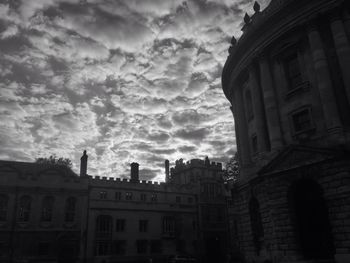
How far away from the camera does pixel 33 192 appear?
4541 cm

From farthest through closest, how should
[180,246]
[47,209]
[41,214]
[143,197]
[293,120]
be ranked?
[180,246] < [143,197] < [47,209] < [41,214] < [293,120]

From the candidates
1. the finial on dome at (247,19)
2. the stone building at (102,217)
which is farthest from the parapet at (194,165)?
the finial on dome at (247,19)

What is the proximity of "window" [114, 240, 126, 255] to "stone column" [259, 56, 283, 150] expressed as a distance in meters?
31.4

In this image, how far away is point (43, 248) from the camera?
43469 mm

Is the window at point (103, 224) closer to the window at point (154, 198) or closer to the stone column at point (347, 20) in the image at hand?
the window at point (154, 198)

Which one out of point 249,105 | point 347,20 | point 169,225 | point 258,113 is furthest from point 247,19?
point 169,225

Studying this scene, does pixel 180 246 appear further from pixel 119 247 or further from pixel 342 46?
pixel 342 46

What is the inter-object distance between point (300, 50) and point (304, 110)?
502 centimetres

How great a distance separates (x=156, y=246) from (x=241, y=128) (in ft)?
92.3

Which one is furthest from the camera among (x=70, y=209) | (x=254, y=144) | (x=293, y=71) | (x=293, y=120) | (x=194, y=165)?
(x=194, y=165)

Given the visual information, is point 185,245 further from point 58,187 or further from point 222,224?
point 58,187

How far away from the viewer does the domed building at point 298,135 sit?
74.0 ft

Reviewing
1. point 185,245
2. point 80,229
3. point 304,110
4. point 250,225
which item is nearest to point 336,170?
point 304,110

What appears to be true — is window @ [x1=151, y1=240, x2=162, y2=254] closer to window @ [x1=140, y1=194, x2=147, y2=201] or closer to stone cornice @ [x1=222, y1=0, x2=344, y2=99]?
window @ [x1=140, y1=194, x2=147, y2=201]
